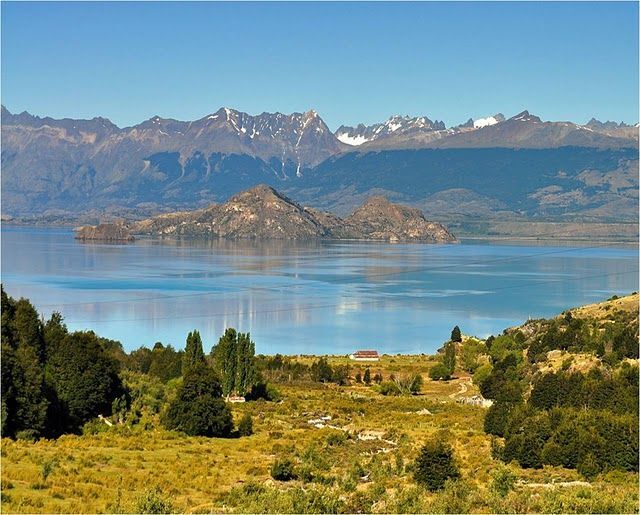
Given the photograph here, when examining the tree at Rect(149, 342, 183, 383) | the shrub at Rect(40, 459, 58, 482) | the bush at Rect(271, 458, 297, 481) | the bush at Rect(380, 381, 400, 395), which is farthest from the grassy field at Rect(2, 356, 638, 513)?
the bush at Rect(380, 381, 400, 395)

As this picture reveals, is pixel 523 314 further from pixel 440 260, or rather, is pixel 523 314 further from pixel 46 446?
pixel 440 260

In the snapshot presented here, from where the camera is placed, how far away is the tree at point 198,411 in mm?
29828

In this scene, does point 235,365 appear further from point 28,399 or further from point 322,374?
point 28,399

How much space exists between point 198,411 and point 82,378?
4.00m

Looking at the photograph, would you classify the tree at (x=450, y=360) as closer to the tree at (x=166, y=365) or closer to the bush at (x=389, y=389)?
the bush at (x=389, y=389)

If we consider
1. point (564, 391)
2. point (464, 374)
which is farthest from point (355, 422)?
point (464, 374)

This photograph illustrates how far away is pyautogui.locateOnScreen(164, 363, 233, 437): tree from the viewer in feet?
97.9

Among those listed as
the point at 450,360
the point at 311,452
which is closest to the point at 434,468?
the point at 311,452

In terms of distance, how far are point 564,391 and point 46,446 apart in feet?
62.1

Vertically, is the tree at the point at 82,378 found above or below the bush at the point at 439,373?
above

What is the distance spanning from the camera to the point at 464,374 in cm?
5638

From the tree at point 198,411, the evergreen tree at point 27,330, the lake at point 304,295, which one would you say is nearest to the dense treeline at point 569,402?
the tree at point 198,411

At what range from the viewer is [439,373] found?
177ft

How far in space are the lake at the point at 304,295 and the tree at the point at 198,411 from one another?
42.0 metres
